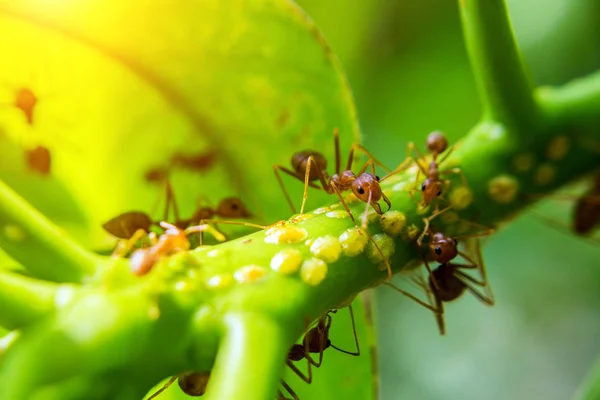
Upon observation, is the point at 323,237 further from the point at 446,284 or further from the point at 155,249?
the point at 446,284

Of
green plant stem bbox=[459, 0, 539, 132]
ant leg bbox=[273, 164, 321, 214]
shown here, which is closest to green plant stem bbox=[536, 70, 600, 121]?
green plant stem bbox=[459, 0, 539, 132]

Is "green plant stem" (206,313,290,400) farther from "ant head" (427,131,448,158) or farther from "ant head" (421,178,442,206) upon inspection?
"ant head" (427,131,448,158)

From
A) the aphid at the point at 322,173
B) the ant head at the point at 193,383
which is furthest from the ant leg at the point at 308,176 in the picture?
the ant head at the point at 193,383

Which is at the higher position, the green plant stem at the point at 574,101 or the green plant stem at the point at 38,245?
the green plant stem at the point at 38,245

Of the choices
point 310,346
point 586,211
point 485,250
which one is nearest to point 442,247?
point 310,346

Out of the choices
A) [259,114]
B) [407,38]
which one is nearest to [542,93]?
[259,114]

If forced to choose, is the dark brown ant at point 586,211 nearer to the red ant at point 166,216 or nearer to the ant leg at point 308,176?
the ant leg at point 308,176
